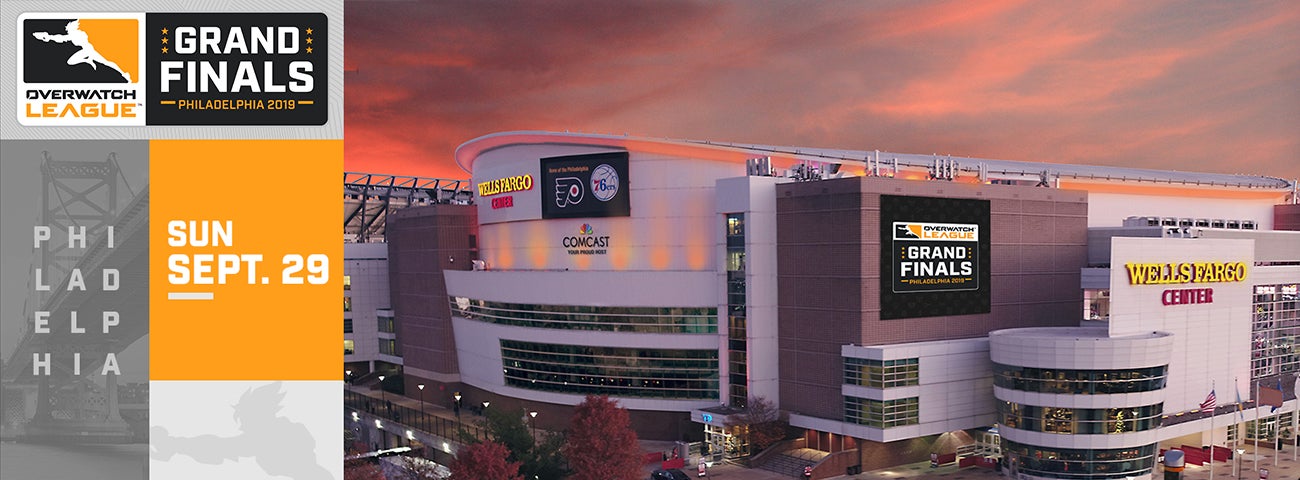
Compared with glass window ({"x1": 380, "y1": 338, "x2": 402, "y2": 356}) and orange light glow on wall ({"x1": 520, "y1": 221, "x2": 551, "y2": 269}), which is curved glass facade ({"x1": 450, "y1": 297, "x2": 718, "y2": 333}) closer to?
orange light glow on wall ({"x1": 520, "y1": 221, "x2": 551, "y2": 269})

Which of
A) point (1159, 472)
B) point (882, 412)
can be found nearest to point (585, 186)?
point (882, 412)

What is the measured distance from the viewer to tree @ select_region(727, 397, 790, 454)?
67.1 meters

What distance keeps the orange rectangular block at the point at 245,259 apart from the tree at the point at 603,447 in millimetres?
33140

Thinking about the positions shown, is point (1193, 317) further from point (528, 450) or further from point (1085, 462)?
point (528, 450)

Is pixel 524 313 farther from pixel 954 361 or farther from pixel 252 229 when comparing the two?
pixel 252 229

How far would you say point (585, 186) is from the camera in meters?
81.1

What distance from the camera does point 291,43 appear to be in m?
22.2

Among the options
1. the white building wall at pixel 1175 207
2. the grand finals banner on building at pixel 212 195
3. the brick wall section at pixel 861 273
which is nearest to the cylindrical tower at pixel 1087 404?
the brick wall section at pixel 861 273

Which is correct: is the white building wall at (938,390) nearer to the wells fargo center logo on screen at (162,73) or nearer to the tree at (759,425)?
the tree at (759,425)

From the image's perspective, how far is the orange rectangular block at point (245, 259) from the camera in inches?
896

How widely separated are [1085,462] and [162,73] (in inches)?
2281

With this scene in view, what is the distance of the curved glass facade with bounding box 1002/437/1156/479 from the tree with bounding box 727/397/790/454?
16247mm

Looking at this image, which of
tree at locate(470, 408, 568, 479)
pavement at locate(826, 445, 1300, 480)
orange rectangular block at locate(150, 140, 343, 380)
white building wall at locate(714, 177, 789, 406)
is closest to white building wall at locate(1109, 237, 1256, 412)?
pavement at locate(826, 445, 1300, 480)

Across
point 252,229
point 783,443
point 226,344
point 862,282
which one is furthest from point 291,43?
point 783,443
